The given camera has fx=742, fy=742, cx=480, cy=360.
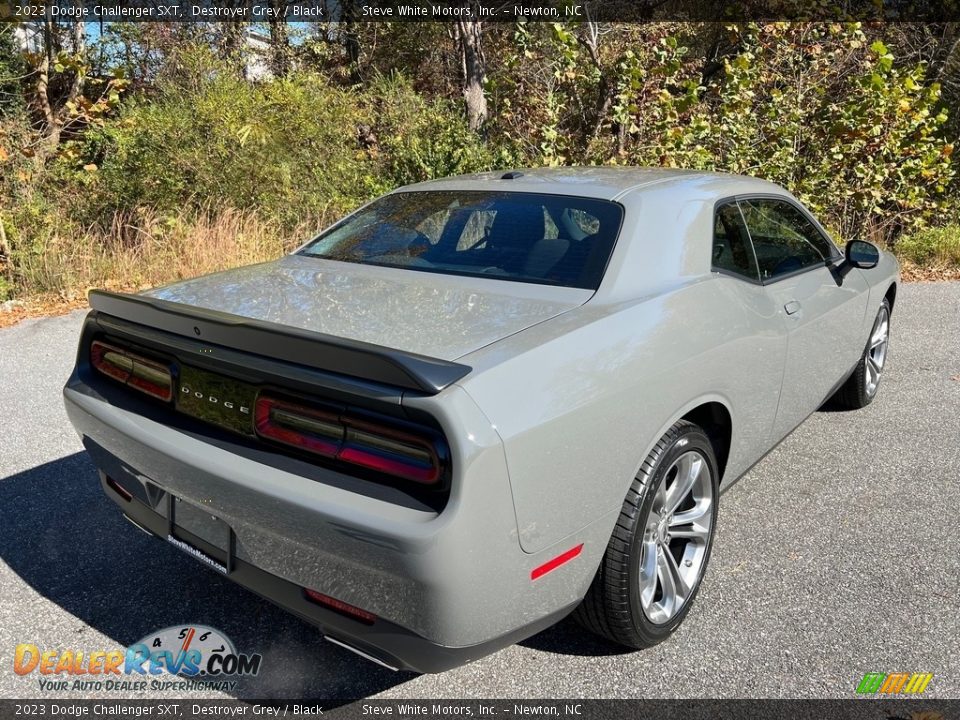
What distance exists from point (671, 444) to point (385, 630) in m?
1.03

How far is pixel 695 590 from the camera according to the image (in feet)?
8.42

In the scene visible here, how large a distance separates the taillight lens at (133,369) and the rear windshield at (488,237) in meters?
0.96

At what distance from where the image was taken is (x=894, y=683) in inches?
88.4

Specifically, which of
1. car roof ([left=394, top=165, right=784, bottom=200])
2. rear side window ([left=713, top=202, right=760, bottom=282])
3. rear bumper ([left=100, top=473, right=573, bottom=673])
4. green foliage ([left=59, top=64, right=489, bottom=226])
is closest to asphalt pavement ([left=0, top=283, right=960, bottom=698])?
rear bumper ([left=100, top=473, right=573, bottom=673])

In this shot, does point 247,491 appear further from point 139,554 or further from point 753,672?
point 753,672

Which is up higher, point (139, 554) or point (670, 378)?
point (670, 378)

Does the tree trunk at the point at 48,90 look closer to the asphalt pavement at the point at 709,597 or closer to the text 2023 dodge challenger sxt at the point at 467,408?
the asphalt pavement at the point at 709,597

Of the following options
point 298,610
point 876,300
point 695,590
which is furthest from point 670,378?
point 876,300

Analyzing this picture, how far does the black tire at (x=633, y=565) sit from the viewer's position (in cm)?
214

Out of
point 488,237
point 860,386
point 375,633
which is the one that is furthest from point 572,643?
point 860,386

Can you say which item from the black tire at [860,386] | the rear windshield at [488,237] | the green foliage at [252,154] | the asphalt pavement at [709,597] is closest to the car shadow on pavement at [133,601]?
the asphalt pavement at [709,597]

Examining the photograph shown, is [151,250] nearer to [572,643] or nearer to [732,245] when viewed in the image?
[732,245]

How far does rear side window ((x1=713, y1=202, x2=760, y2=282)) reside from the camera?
9.46 ft

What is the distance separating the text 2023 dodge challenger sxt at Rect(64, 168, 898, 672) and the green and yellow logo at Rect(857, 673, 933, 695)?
57 centimetres
